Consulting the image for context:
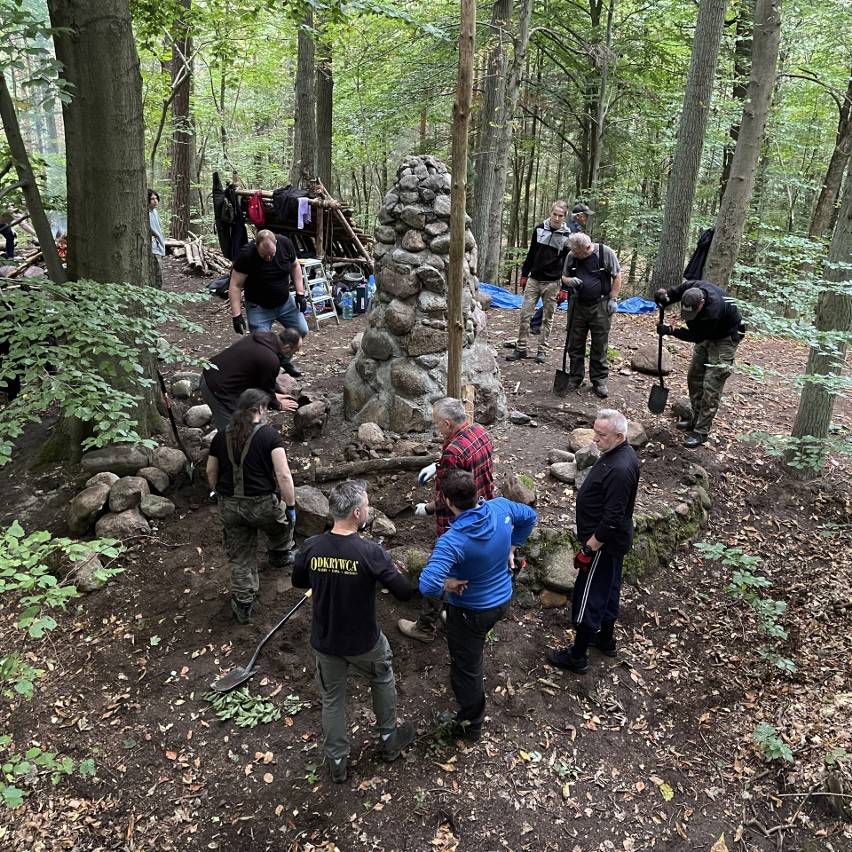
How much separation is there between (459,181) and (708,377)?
3557 mm

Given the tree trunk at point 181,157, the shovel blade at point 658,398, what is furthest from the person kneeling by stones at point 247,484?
the tree trunk at point 181,157

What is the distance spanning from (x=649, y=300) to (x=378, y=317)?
7.84m

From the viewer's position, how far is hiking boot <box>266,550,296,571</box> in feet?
15.8

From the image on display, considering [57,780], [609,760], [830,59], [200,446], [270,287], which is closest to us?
[57,780]

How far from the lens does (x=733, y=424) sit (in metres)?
7.00

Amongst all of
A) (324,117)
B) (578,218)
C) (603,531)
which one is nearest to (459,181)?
(603,531)

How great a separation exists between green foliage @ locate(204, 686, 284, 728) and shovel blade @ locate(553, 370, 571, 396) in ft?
15.2

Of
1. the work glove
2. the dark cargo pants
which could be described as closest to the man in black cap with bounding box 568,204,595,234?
the dark cargo pants

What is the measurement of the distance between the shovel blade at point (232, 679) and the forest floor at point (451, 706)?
0.09 meters

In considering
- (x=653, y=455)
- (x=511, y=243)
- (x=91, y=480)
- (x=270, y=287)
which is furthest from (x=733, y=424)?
(x=511, y=243)

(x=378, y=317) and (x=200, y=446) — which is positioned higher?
(x=378, y=317)

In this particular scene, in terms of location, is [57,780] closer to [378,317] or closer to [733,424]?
[378,317]

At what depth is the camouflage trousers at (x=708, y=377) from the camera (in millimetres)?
6055

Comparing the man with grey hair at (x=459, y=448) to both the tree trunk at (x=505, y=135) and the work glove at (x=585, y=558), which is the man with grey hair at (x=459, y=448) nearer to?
the work glove at (x=585, y=558)
